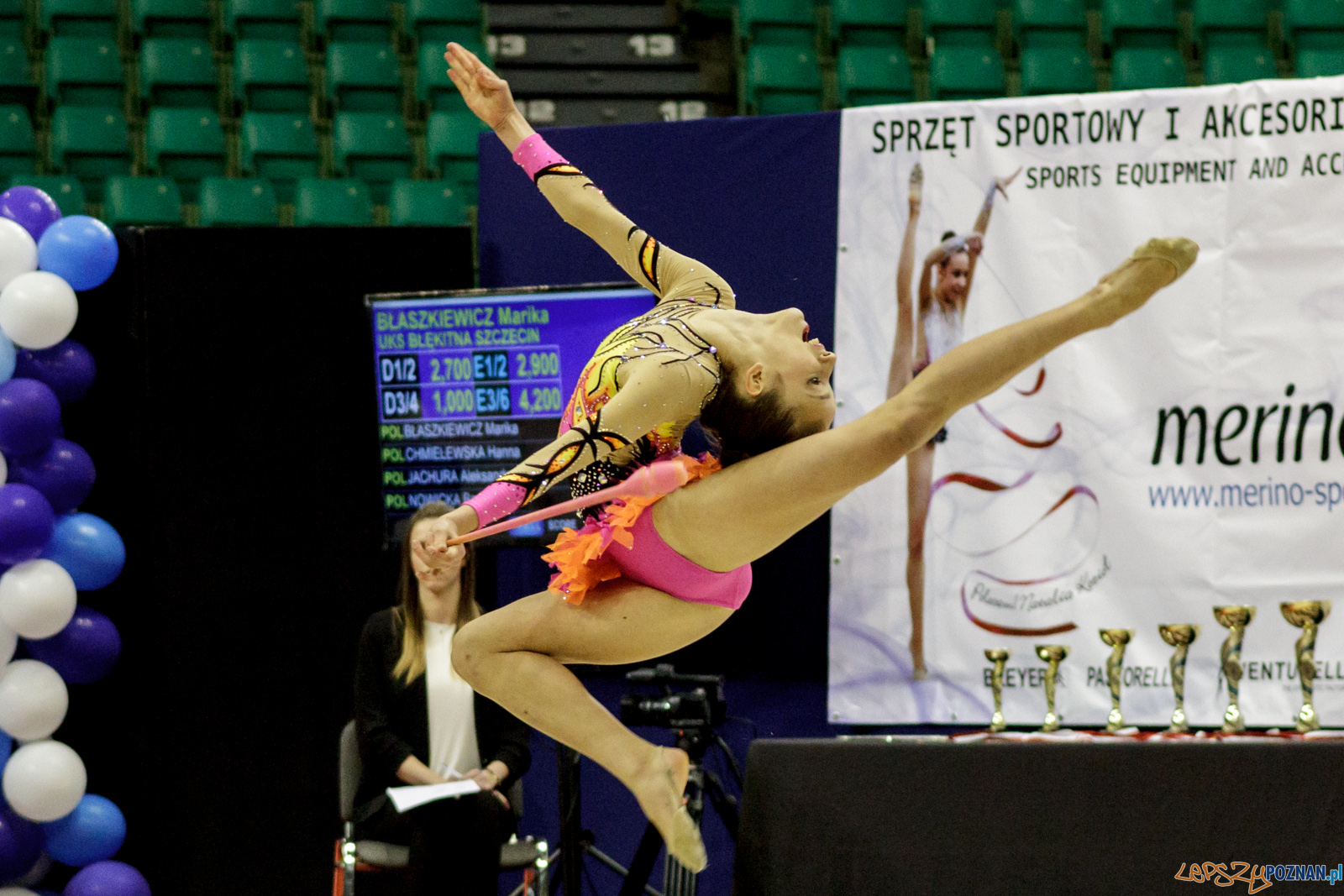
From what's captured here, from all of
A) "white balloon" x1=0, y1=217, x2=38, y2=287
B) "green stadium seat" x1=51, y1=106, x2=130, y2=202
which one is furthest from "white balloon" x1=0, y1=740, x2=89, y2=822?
"green stadium seat" x1=51, y1=106, x2=130, y2=202

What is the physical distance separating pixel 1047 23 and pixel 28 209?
531 cm

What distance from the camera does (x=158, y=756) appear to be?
4.97m

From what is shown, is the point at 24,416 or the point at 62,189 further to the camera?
the point at 62,189

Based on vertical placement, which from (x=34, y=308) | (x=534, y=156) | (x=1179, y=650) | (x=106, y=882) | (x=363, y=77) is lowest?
(x=106, y=882)

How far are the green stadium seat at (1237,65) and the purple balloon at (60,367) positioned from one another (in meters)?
5.49

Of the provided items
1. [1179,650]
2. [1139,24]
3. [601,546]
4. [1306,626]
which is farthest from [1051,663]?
[1139,24]

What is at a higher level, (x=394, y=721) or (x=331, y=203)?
(x=331, y=203)

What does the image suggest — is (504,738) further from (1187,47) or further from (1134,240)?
(1187,47)

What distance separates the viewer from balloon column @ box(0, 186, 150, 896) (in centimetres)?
437

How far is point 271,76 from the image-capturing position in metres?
7.57

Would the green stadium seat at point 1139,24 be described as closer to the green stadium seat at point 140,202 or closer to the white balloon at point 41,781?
the green stadium seat at point 140,202

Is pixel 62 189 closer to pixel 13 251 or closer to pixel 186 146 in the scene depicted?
pixel 186 146

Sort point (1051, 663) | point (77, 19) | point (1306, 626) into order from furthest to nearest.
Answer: point (77, 19) < point (1051, 663) < point (1306, 626)

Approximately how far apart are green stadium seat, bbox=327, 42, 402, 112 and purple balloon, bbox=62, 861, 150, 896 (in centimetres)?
444
